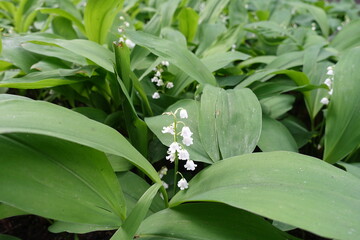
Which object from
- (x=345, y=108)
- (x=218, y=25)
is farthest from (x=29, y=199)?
(x=218, y=25)

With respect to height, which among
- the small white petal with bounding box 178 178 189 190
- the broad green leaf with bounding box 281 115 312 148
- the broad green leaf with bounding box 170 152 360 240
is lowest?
the broad green leaf with bounding box 281 115 312 148

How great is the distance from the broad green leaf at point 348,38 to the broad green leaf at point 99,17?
1284 mm

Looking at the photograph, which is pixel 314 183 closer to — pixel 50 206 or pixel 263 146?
pixel 263 146

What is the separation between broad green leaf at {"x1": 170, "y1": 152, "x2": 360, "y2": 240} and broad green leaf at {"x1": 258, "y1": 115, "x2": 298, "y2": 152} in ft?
0.99

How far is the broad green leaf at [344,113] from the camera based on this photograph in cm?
117

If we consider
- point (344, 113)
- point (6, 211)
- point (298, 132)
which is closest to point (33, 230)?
point (6, 211)

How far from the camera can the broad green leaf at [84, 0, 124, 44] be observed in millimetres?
1510

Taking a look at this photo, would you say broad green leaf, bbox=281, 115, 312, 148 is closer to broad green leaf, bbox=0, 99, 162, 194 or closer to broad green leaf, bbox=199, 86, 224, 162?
broad green leaf, bbox=199, 86, 224, 162

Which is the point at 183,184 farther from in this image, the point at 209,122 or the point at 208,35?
the point at 208,35

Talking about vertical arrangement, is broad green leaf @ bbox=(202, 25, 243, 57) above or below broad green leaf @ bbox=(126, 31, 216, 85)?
below

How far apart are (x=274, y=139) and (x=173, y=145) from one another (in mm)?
464

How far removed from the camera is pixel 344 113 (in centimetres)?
122

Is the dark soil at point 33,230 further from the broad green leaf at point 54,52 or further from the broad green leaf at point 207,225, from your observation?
the broad green leaf at point 54,52

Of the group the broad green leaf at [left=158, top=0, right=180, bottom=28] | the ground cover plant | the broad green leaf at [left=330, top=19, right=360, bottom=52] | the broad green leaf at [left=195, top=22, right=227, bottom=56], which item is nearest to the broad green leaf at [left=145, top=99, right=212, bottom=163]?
the ground cover plant
